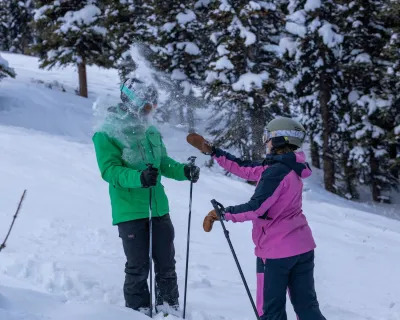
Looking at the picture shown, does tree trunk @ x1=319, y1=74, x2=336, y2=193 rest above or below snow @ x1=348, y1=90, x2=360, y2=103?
below

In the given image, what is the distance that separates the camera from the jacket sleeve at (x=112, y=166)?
3.60 metres

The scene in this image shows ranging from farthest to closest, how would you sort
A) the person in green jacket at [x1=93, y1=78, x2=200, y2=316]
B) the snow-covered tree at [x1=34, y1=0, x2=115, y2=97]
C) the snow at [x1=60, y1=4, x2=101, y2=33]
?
the snow-covered tree at [x1=34, y1=0, x2=115, y2=97] < the snow at [x1=60, y1=4, x2=101, y2=33] < the person in green jacket at [x1=93, y1=78, x2=200, y2=316]

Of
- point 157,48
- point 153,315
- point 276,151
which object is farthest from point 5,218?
point 157,48

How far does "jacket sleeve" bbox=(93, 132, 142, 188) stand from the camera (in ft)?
11.8

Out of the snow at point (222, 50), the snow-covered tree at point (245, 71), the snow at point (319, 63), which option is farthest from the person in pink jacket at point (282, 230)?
the snow at point (319, 63)

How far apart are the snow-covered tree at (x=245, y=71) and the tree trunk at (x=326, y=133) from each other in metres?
3.58

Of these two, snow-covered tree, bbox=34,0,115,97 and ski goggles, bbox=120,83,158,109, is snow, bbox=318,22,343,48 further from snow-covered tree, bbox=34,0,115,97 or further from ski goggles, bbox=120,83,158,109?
ski goggles, bbox=120,83,158,109

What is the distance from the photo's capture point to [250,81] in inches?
612

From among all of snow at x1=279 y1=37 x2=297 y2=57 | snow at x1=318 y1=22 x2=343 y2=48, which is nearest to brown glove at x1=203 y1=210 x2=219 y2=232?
snow at x1=318 y1=22 x2=343 y2=48

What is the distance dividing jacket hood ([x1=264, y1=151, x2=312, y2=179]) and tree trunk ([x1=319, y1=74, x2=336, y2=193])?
16.8m

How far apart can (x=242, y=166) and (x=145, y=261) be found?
121 cm

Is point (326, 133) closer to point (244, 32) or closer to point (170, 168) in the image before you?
point (244, 32)

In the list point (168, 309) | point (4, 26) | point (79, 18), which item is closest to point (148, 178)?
point (168, 309)

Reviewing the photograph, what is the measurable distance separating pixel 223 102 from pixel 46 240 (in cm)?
1125
